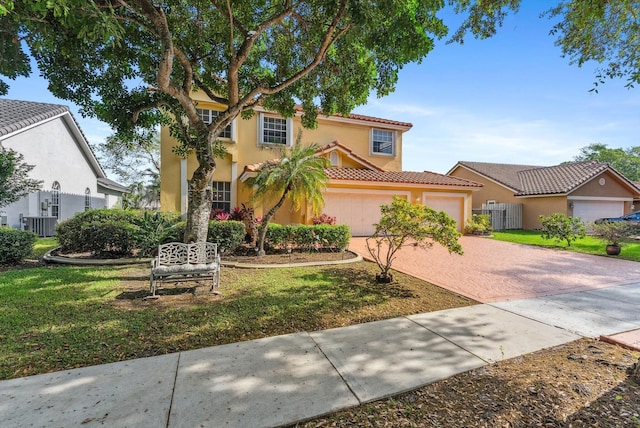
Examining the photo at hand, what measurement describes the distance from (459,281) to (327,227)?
16.0 feet

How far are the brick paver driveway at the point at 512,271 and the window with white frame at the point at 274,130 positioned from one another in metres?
7.87

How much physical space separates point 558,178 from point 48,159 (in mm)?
34468

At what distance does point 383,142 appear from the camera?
1894 cm

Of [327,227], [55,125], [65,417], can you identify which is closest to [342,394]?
[65,417]

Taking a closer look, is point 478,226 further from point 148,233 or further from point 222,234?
point 148,233

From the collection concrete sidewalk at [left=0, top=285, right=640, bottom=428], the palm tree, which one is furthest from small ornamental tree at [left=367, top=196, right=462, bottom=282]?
the palm tree

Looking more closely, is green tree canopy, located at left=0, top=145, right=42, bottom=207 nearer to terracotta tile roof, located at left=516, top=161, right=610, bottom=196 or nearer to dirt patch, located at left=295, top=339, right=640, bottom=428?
dirt patch, located at left=295, top=339, right=640, bottom=428

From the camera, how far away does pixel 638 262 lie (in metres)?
10.1

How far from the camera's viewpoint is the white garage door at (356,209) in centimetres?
1497

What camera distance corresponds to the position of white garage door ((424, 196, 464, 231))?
17283 millimetres

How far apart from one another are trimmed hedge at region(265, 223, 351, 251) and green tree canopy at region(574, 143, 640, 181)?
2435 inches

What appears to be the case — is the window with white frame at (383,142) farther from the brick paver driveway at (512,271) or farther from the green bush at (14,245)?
the green bush at (14,245)

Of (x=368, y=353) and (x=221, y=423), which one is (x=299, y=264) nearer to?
(x=368, y=353)

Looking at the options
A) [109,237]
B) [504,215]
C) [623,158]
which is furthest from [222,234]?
[623,158]
